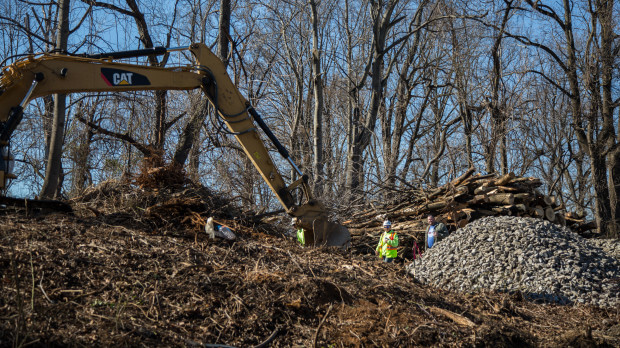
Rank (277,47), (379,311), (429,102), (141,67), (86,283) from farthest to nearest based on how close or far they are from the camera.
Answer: (429,102)
(277,47)
(141,67)
(379,311)
(86,283)

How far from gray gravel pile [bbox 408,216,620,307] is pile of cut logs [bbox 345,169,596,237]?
223 centimetres

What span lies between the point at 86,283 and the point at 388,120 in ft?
69.8

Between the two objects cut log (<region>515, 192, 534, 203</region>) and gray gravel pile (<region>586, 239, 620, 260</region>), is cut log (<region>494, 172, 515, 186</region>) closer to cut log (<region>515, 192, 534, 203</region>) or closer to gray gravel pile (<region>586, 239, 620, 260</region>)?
cut log (<region>515, 192, 534, 203</region>)

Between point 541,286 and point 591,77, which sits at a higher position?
point 591,77

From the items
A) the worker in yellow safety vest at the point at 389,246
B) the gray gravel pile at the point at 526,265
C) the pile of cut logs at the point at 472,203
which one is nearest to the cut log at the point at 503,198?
the pile of cut logs at the point at 472,203

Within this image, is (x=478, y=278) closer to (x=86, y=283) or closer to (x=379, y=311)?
(x=379, y=311)

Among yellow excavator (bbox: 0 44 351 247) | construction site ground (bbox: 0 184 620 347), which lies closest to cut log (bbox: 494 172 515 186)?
yellow excavator (bbox: 0 44 351 247)

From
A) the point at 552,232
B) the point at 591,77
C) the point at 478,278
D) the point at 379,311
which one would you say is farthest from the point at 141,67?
the point at 591,77

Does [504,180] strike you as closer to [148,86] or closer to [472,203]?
[472,203]

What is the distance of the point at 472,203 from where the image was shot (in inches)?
484

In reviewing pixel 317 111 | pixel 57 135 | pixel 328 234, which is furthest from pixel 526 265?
pixel 317 111

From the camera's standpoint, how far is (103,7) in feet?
44.2

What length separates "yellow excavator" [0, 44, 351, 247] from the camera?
7.05 meters

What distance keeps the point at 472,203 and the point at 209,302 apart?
8597 mm
